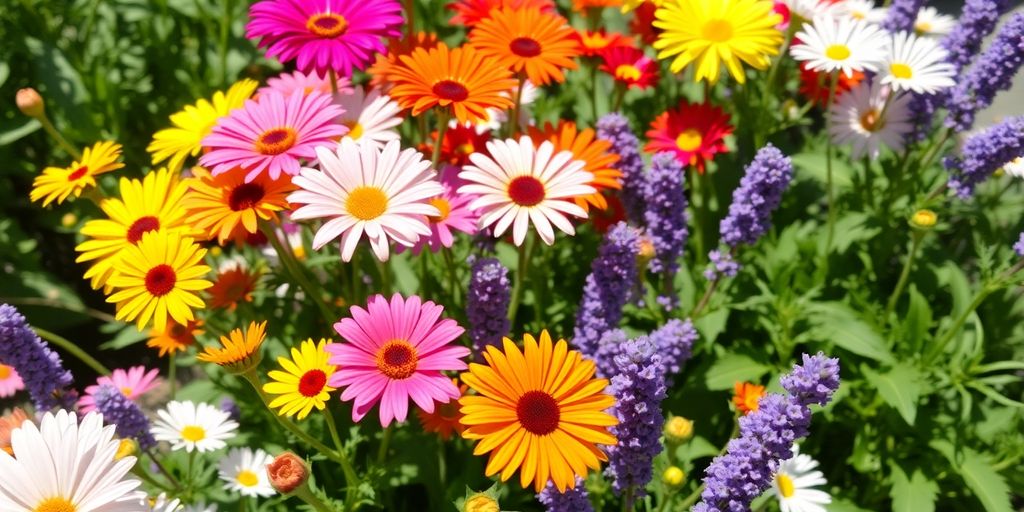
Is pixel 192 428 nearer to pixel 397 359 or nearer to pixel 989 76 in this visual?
pixel 397 359

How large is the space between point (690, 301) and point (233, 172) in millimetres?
1559

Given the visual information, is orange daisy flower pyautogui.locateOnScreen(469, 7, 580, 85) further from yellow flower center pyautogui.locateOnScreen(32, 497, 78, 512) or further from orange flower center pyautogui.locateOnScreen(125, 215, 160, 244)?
yellow flower center pyautogui.locateOnScreen(32, 497, 78, 512)

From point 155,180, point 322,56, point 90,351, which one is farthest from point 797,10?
point 90,351

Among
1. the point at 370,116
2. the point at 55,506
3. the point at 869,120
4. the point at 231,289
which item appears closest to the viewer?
the point at 55,506

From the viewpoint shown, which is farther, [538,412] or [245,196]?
[245,196]

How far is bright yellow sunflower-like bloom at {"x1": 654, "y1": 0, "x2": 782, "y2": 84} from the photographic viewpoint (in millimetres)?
2395

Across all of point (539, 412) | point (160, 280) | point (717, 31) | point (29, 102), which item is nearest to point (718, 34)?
point (717, 31)

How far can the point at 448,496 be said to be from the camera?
7.48ft

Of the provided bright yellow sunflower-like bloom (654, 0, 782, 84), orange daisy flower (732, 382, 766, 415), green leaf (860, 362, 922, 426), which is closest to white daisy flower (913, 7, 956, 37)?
bright yellow sunflower-like bloom (654, 0, 782, 84)

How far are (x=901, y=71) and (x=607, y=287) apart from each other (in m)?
1.31

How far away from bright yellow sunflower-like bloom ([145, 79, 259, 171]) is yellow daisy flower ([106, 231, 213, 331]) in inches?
15.6

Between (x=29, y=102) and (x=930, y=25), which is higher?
(x=930, y=25)

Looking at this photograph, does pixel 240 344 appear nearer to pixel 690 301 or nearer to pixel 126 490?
pixel 126 490

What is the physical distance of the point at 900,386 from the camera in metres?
2.37
